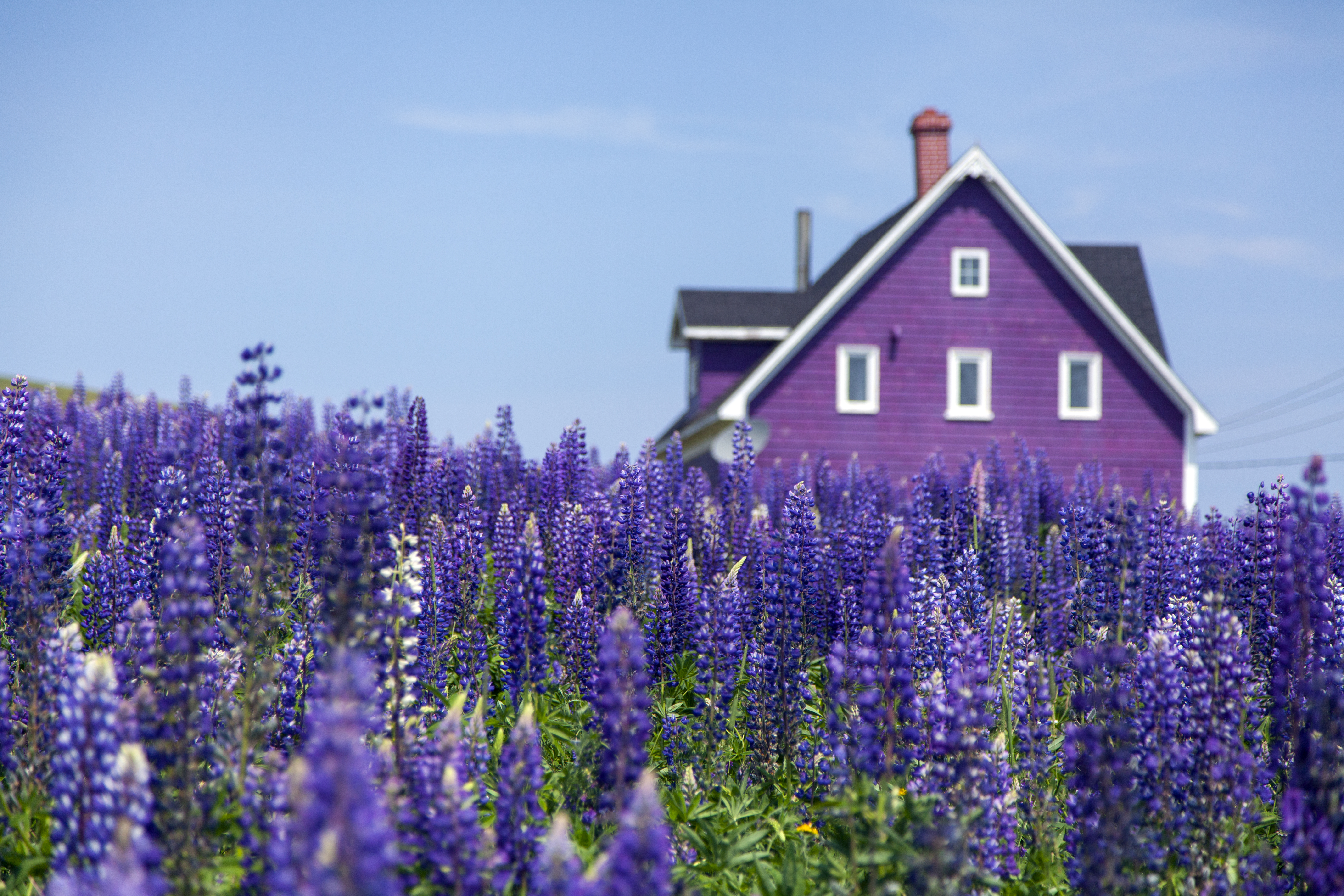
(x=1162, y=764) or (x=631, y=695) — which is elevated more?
(x=631, y=695)

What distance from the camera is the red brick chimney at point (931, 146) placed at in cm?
2788

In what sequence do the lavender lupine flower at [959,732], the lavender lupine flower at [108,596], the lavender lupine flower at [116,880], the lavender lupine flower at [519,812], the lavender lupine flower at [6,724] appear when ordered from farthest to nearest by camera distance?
the lavender lupine flower at [108,596]
the lavender lupine flower at [6,724]
the lavender lupine flower at [959,732]
the lavender lupine flower at [519,812]
the lavender lupine flower at [116,880]

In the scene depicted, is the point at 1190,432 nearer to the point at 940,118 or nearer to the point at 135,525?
the point at 940,118

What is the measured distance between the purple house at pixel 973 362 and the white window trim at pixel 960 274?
0.09 feet

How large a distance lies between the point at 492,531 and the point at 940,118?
2083 cm

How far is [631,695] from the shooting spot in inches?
158

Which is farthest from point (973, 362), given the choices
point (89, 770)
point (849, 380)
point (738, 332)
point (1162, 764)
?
point (89, 770)

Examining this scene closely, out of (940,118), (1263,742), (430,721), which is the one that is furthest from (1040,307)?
(430,721)

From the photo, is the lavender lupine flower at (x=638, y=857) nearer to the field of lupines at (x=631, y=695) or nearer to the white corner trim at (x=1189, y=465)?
the field of lupines at (x=631, y=695)

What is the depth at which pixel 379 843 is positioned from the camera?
2.51m

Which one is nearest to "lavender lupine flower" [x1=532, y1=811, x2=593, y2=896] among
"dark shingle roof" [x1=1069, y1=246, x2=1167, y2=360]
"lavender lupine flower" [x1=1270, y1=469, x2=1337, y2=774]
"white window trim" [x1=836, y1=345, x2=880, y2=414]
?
"lavender lupine flower" [x1=1270, y1=469, x2=1337, y2=774]

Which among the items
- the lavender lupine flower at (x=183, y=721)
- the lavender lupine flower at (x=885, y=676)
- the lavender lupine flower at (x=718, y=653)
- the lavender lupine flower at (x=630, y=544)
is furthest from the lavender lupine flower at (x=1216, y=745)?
the lavender lupine flower at (x=183, y=721)

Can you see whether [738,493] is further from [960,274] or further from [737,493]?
[960,274]

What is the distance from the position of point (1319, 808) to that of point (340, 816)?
3360 millimetres
